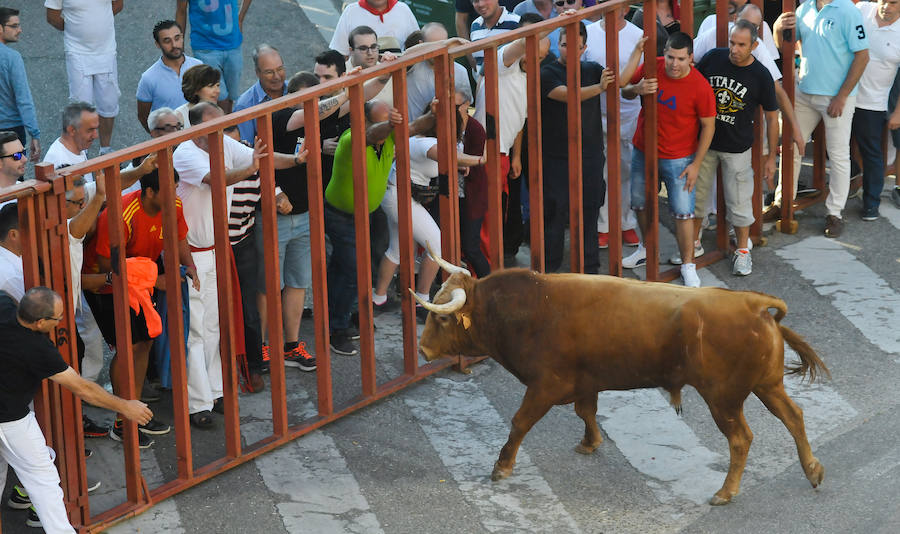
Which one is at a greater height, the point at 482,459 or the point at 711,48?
the point at 711,48

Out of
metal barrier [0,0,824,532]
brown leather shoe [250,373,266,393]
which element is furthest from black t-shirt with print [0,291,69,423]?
brown leather shoe [250,373,266,393]

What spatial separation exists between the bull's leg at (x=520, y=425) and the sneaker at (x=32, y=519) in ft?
8.37

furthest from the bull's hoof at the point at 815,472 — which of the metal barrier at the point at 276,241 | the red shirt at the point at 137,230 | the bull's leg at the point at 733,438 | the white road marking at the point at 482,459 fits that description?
the red shirt at the point at 137,230

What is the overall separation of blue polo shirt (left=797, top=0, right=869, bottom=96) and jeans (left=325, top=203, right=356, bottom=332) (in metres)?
4.31

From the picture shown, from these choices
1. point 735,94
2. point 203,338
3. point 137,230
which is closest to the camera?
point 137,230

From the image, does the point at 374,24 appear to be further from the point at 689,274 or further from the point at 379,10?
the point at 689,274

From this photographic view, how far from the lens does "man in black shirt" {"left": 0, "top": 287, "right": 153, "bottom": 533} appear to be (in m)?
6.43

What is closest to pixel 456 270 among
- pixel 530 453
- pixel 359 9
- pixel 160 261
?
pixel 530 453

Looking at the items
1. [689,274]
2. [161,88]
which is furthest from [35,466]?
[689,274]

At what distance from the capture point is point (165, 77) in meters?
10.3

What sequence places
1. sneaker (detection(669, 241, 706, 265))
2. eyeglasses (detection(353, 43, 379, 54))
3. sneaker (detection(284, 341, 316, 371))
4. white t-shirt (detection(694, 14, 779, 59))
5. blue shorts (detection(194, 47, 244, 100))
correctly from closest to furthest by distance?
1. sneaker (detection(284, 341, 316, 371))
2. eyeglasses (detection(353, 43, 379, 54))
3. white t-shirt (detection(694, 14, 779, 59))
4. sneaker (detection(669, 241, 706, 265))
5. blue shorts (detection(194, 47, 244, 100))

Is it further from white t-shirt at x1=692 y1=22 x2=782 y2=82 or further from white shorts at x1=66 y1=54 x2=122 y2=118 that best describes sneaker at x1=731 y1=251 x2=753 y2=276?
white shorts at x1=66 y1=54 x2=122 y2=118

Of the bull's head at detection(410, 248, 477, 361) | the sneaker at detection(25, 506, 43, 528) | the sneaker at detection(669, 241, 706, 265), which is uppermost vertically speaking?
the bull's head at detection(410, 248, 477, 361)

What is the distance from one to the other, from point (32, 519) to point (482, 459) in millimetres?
2601
